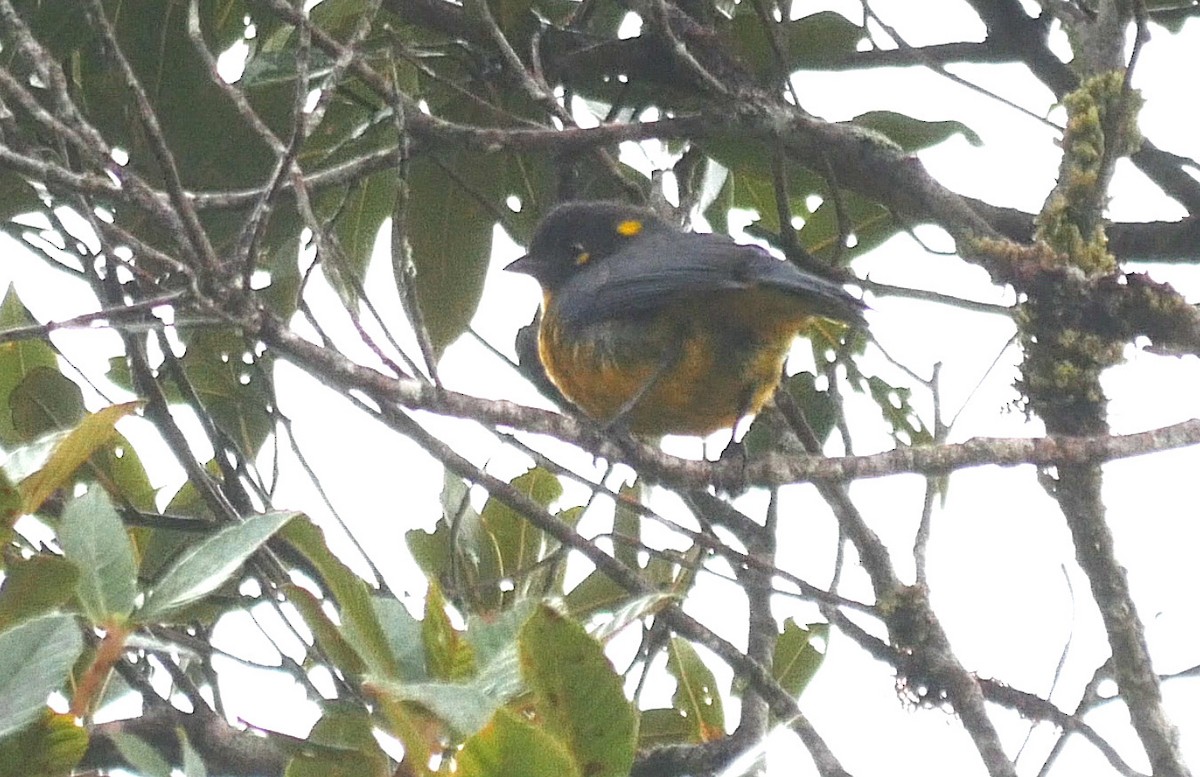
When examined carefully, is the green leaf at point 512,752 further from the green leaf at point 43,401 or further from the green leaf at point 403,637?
the green leaf at point 43,401

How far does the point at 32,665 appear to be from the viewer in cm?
143

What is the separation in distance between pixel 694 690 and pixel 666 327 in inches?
49.9

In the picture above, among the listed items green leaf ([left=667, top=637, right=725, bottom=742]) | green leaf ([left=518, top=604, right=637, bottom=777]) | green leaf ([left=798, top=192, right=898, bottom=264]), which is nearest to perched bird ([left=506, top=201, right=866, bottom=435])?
green leaf ([left=798, top=192, right=898, bottom=264])

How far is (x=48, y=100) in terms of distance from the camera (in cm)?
356

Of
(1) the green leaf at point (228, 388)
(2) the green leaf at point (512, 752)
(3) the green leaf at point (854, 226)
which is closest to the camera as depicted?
(2) the green leaf at point (512, 752)

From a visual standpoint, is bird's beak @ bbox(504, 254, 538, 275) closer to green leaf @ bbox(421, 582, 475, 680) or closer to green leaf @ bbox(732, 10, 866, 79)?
green leaf @ bbox(732, 10, 866, 79)

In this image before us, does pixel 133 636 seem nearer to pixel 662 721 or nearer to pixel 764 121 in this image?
pixel 662 721

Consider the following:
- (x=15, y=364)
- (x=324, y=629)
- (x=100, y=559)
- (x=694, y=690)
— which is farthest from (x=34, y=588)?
(x=694, y=690)

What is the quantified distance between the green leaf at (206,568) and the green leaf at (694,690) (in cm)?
180

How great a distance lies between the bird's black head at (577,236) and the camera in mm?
4586

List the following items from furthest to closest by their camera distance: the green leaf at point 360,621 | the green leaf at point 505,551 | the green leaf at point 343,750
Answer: the green leaf at point 505,551 → the green leaf at point 343,750 → the green leaf at point 360,621

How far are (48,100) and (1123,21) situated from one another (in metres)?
2.32

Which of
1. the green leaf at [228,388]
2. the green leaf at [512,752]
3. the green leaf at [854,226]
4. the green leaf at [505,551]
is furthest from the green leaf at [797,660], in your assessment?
the green leaf at [512,752]

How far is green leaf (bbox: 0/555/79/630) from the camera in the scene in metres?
1.60
